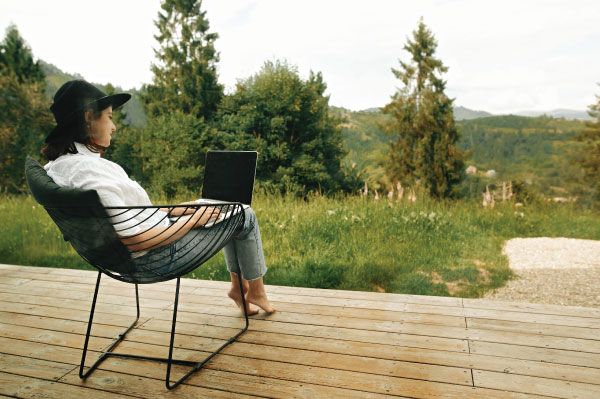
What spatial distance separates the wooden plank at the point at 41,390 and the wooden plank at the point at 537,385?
3.79 feet

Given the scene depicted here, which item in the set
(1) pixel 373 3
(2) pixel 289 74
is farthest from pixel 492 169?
(1) pixel 373 3

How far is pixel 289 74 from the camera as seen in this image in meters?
14.1

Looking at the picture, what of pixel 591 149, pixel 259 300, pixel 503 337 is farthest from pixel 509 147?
pixel 259 300

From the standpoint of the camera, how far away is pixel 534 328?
175 cm

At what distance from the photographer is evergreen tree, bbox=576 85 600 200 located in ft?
58.0

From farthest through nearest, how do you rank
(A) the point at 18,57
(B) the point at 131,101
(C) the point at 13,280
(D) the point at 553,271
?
1. (A) the point at 18,57
2. (B) the point at 131,101
3. (D) the point at 553,271
4. (C) the point at 13,280

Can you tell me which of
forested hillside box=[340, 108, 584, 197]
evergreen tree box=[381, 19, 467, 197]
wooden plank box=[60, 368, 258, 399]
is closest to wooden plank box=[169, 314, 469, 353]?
wooden plank box=[60, 368, 258, 399]

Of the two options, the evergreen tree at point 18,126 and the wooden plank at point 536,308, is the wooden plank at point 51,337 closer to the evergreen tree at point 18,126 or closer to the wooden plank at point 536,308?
the wooden plank at point 536,308

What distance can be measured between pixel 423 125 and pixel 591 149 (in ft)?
25.1

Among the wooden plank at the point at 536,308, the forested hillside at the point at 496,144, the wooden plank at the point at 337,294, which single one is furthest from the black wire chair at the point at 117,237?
the forested hillside at the point at 496,144

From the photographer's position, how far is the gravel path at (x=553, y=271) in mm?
2850

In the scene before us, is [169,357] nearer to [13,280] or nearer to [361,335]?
[361,335]

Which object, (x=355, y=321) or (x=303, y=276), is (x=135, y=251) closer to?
(x=355, y=321)

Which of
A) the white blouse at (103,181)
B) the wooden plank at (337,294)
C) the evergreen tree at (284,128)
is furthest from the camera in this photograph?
the evergreen tree at (284,128)
